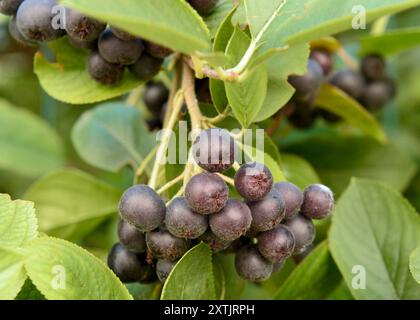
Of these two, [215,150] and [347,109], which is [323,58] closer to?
[347,109]

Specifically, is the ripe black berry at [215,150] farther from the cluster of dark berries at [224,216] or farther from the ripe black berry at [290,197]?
the ripe black berry at [290,197]

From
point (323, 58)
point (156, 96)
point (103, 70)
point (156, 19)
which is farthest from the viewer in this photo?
point (323, 58)

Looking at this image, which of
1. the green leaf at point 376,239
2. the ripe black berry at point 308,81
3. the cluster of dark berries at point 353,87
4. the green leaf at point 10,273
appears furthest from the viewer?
the cluster of dark berries at point 353,87

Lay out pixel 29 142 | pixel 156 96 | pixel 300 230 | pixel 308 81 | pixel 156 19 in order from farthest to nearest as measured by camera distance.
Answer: pixel 29 142, pixel 156 96, pixel 308 81, pixel 300 230, pixel 156 19

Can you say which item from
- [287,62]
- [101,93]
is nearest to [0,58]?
[101,93]

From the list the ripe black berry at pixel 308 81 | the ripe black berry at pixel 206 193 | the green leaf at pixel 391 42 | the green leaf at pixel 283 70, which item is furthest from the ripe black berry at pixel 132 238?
the green leaf at pixel 391 42

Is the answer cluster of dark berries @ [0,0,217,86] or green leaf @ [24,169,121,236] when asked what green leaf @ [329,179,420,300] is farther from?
green leaf @ [24,169,121,236]

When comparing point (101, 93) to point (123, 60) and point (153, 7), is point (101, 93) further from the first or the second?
point (153, 7)

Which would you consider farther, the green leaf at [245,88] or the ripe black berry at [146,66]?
the ripe black berry at [146,66]

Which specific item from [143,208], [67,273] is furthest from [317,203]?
[67,273]
